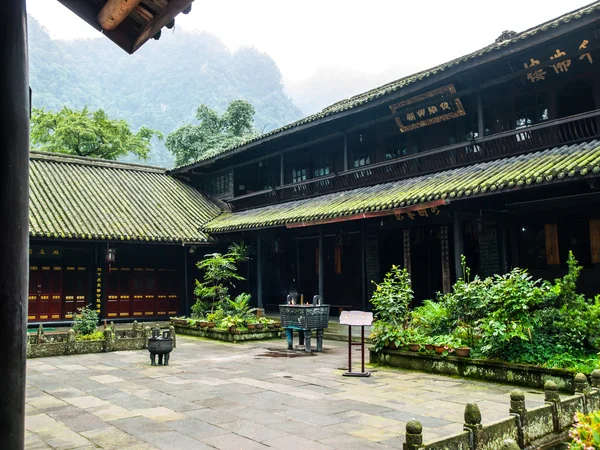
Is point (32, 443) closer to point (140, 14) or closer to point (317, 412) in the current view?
point (317, 412)

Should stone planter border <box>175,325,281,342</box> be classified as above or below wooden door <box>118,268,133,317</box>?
below

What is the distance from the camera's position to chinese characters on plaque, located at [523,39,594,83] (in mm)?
9812

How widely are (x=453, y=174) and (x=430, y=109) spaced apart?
6.59ft

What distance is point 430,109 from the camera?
12.6m

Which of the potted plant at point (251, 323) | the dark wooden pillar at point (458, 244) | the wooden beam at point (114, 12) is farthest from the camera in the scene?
the potted plant at point (251, 323)

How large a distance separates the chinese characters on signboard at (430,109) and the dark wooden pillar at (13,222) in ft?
35.3

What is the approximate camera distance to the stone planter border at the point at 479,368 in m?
6.45

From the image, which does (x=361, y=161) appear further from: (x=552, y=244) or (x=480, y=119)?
(x=552, y=244)

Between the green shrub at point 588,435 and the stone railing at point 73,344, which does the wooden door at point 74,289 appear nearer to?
the stone railing at point 73,344

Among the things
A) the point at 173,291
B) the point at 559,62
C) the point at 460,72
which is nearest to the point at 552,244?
the point at 559,62

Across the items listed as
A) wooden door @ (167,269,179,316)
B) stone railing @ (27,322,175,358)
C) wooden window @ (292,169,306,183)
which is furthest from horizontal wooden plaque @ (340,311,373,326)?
wooden door @ (167,269,179,316)

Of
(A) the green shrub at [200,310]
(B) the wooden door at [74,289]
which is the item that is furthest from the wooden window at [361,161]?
(B) the wooden door at [74,289]

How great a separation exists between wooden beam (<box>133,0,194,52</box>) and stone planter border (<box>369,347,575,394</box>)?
5.93 m

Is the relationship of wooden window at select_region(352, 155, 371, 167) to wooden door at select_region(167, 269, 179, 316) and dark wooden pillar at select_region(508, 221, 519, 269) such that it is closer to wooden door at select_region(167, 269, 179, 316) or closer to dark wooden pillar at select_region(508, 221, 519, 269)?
dark wooden pillar at select_region(508, 221, 519, 269)
